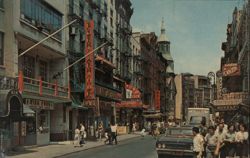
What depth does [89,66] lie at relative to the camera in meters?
47.6

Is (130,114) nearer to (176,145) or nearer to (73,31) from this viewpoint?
(73,31)

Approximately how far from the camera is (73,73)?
4831 centimetres

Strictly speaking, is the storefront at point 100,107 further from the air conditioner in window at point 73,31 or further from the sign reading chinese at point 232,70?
the sign reading chinese at point 232,70

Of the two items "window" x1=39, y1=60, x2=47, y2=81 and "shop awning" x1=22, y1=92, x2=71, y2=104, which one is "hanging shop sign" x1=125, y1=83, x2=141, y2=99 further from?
"shop awning" x1=22, y1=92, x2=71, y2=104

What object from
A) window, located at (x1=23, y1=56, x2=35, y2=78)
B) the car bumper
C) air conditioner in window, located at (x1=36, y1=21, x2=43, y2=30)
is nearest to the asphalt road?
the car bumper

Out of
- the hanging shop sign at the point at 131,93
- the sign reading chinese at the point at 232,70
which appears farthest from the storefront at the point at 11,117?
the hanging shop sign at the point at 131,93

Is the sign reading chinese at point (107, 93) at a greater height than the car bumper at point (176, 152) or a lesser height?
greater

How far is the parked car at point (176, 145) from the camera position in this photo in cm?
2412

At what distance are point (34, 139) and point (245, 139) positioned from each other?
21.2 meters

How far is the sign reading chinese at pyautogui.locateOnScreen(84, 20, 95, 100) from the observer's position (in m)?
46.8

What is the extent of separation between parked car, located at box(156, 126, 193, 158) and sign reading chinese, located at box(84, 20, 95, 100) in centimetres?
2207

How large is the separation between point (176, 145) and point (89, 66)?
24.3m

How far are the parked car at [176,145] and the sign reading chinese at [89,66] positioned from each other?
2207cm

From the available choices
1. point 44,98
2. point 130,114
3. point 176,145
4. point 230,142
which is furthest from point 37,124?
point 130,114
